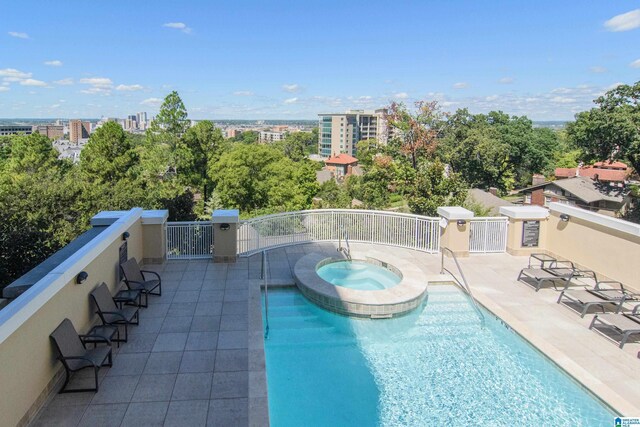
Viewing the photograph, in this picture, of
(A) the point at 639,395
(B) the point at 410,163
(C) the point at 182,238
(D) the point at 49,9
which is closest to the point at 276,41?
(D) the point at 49,9

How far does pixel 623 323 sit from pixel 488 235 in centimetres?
486

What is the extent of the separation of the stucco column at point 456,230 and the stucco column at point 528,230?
48.7 inches

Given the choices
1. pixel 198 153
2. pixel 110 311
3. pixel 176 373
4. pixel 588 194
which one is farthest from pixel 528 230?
pixel 588 194

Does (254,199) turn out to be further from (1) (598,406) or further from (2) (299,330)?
(1) (598,406)

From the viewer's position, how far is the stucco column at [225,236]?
10.2m

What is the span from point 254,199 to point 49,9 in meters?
19.6

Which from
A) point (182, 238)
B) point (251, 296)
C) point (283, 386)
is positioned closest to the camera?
point (283, 386)

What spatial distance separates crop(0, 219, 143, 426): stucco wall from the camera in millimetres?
4062

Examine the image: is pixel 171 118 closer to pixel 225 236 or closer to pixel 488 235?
pixel 225 236

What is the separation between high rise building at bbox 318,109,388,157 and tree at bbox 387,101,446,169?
108 meters

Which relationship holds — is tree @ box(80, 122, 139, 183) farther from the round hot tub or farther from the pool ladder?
the round hot tub

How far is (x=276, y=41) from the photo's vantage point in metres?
48.2

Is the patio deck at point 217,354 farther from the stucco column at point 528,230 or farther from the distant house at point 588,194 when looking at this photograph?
the distant house at point 588,194

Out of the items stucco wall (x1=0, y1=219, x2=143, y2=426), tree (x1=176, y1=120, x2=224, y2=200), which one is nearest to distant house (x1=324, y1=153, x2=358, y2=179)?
→ tree (x1=176, y1=120, x2=224, y2=200)
